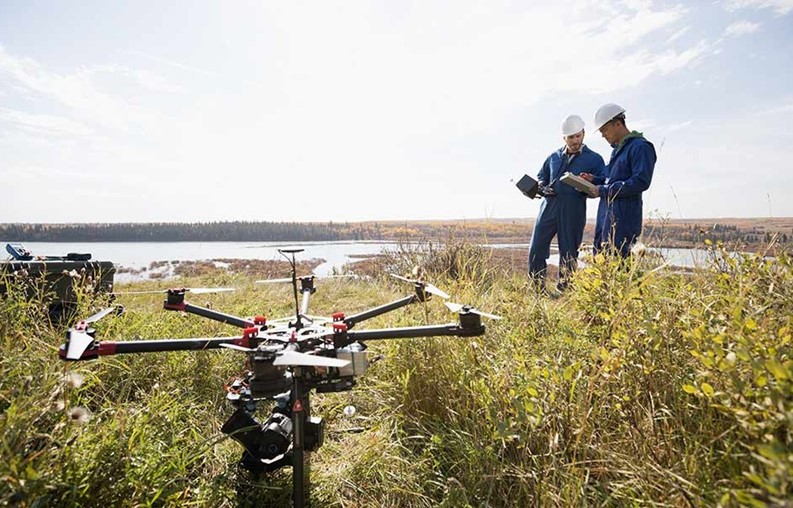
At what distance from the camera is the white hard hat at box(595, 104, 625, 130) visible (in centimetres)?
557

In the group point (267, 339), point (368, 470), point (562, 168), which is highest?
point (562, 168)

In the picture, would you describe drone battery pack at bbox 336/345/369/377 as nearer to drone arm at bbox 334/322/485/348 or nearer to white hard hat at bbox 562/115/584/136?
drone arm at bbox 334/322/485/348

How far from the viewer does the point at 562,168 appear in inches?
266

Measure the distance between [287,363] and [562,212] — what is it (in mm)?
5995

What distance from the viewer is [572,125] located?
6566 mm

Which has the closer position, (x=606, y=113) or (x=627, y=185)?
(x=627, y=185)

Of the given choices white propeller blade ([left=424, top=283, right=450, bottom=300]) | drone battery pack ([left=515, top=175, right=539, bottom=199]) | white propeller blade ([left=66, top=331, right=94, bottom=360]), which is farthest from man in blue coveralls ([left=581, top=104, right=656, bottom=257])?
white propeller blade ([left=66, top=331, right=94, bottom=360])

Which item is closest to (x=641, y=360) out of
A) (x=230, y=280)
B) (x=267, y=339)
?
(x=267, y=339)

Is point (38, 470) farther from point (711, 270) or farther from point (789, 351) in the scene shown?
point (711, 270)

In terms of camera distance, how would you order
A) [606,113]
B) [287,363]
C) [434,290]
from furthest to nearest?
[606,113] < [434,290] < [287,363]

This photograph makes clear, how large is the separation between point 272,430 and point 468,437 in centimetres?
120

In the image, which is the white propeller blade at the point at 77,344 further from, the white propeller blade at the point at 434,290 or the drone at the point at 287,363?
the white propeller blade at the point at 434,290

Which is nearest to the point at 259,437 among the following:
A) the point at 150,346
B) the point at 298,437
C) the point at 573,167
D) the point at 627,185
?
the point at 298,437

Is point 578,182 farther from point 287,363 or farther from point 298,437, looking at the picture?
point 287,363
